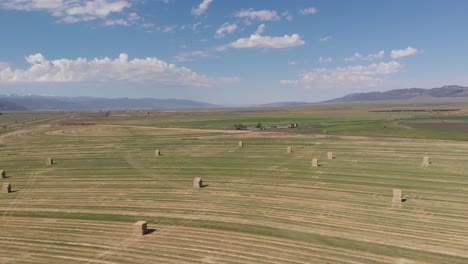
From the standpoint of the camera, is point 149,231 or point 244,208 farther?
point 244,208

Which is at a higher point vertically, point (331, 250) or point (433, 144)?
point (433, 144)

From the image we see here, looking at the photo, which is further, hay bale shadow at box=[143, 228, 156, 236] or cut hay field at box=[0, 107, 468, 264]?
hay bale shadow at box=[143, 228, 156, 236]

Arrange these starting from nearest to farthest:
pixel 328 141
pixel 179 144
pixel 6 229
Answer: pixel 6 229
pixel 328 141
pixel 179 144

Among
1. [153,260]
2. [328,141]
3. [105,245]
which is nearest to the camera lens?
[153,260]

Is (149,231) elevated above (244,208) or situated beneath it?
situated beneath

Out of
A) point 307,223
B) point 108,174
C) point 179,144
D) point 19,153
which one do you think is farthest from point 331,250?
point 19,153

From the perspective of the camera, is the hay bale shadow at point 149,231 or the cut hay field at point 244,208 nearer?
the cut hay field at point 244,208

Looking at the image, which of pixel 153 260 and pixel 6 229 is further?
pixel 6 229

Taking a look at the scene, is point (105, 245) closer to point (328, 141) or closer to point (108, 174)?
point (108, 174)
